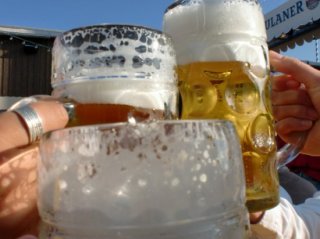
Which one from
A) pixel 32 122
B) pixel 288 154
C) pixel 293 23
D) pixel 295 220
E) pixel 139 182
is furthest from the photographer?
pixel 293 23

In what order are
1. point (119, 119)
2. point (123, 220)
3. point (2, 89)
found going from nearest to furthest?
1. point (123, 220)
2. point (119, 119)
3. point (2, 89)

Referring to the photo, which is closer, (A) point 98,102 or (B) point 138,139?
(B) point 138,139

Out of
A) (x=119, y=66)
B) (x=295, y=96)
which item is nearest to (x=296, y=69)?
(x=295, y=96)

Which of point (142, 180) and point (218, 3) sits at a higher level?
point (218, 3)

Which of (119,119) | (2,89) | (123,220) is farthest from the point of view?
(2,89)

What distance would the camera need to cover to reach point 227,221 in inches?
10.0

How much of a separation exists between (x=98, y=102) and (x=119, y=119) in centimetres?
3

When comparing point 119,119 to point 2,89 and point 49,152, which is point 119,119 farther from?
point 2,89

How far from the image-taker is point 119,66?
356 millimetres

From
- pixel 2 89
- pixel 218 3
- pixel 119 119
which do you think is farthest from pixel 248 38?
pixel 2 89

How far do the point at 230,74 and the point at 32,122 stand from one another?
21 centimetres

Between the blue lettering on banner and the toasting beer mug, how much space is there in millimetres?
3162

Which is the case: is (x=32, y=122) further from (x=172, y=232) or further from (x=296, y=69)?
(x=296, y=69)

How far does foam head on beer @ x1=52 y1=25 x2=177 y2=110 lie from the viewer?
1.16ft
